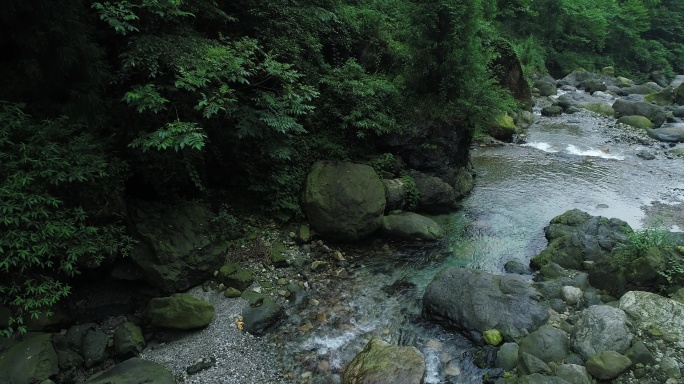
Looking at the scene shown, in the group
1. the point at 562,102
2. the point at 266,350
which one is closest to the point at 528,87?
the point at 562,102

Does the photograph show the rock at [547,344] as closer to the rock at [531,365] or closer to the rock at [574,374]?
the rock at [531,365]

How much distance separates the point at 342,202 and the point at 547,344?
485 cm

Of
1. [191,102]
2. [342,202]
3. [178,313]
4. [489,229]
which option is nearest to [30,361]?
[178,313]

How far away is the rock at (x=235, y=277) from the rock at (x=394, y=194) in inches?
158

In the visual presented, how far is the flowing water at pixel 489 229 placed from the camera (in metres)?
6.68

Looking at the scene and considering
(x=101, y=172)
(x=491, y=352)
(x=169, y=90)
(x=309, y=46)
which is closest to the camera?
(x=101, y=172)

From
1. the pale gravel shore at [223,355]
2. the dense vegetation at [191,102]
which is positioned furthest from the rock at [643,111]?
the pale gravel shore at [223,355]

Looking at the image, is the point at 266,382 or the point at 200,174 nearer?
the point at 266,382

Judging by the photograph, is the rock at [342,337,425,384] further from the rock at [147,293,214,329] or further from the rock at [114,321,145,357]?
the rock at [114,321,145,357]

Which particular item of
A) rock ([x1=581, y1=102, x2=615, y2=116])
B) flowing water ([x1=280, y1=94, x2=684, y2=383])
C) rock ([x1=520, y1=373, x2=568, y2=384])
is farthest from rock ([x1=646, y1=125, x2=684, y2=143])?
rock ([x1=520, y1=373, x2=568, y2=384])

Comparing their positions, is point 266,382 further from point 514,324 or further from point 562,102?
point 562,102

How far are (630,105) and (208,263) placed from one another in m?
22.9

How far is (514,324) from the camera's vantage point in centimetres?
683

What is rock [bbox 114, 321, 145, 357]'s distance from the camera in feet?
20.6
